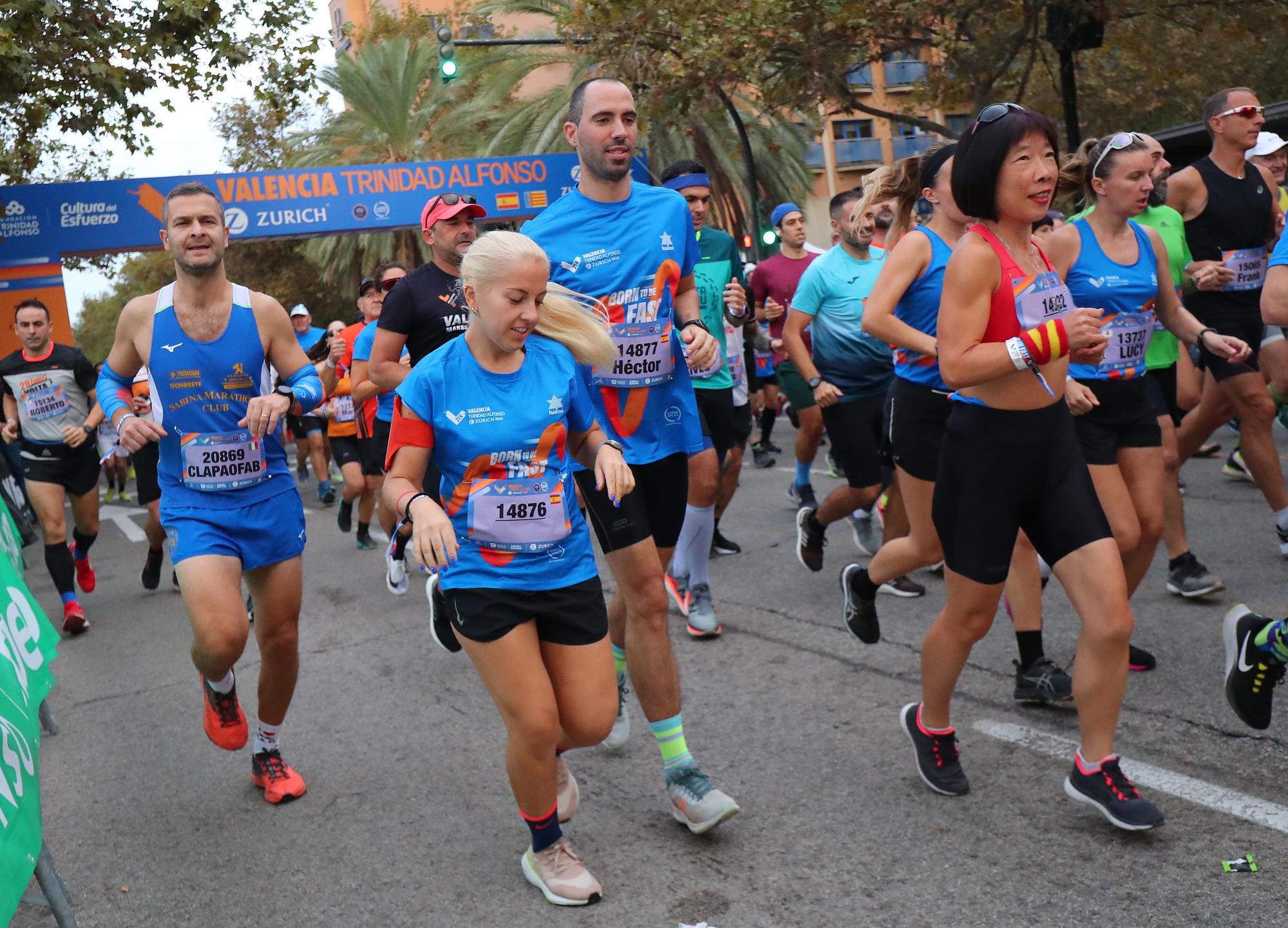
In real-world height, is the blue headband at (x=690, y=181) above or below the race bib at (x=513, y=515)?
above

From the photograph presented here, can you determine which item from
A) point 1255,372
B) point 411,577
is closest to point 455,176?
point 411,577

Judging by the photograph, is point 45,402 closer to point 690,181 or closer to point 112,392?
point 112,392

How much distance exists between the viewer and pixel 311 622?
8102 mm

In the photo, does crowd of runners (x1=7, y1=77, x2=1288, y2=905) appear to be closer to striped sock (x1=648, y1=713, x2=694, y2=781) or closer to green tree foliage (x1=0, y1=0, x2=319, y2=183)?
striped sock (x1=648, y1=713, x2=694, y2=781)

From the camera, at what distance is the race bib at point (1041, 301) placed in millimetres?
3834

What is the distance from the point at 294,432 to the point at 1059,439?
13.9 metres

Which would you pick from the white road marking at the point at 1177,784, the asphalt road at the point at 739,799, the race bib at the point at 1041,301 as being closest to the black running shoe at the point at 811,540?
the asphalt road at the point at 739,799

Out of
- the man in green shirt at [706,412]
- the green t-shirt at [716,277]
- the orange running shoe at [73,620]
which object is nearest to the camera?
the man in green shirt at [706,412]

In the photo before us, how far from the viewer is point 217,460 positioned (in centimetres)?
482

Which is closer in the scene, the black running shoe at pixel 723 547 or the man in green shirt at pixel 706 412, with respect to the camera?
the man in green shirt at pixel 706 412

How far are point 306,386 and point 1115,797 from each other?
9.92 ft

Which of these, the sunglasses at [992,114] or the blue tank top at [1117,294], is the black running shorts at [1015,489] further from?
the blue tank top at [1117,294]

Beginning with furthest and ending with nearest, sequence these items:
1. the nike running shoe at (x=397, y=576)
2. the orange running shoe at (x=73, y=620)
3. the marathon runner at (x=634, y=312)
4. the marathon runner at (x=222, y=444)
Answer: the orange running shoe at (x=73, y=620) → the nike running shoe at (x=397, y=576) → the marathon runner at (x=222, y=444) → the marathon runner at (x=634, y=312)

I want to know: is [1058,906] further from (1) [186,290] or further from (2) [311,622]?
(2) [311,622]
